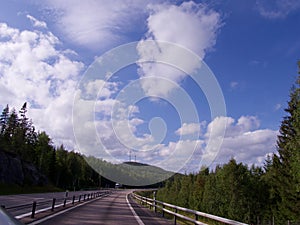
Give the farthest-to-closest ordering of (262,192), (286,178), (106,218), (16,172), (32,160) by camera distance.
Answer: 1. (32,160)
2. (16,172)
3. (262,192)
4. (286,178)
5. (106,218)

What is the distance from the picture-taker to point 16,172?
72.6m

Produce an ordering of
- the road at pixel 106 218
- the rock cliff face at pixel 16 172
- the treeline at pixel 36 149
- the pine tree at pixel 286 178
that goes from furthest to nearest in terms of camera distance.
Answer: the treeline at pixel 36 149, the rock cliff face at pixel 16 172, the pine tree at pixel 286 178, the road at pixel 106 218

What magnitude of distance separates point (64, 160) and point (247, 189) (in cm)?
9588

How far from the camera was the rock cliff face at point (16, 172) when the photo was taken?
6728cm

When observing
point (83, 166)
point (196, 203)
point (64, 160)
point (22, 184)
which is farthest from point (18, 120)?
point (196, 203)

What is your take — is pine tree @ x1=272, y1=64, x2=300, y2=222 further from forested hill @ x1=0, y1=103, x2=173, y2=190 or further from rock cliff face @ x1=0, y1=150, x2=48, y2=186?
rock cliff face @ x1=0, y1=150, x2=48, y2=186

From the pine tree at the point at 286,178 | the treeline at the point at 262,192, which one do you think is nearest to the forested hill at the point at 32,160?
the treeline at the point at 262,192

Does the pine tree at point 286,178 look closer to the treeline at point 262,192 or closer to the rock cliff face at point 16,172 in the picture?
the treeline at point 262,192

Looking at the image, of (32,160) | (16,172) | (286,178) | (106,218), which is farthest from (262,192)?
(32,160)

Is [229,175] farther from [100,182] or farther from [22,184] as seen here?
[100,182]

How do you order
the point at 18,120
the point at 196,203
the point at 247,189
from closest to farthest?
the point at 247,189
the point at 196,203
the point at 18,120

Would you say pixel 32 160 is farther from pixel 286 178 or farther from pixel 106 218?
pixel 106 218

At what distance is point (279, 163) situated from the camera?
38.6 metres

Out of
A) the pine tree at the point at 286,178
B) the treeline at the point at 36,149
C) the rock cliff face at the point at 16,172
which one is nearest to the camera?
the pine tree at the point at 286,178
